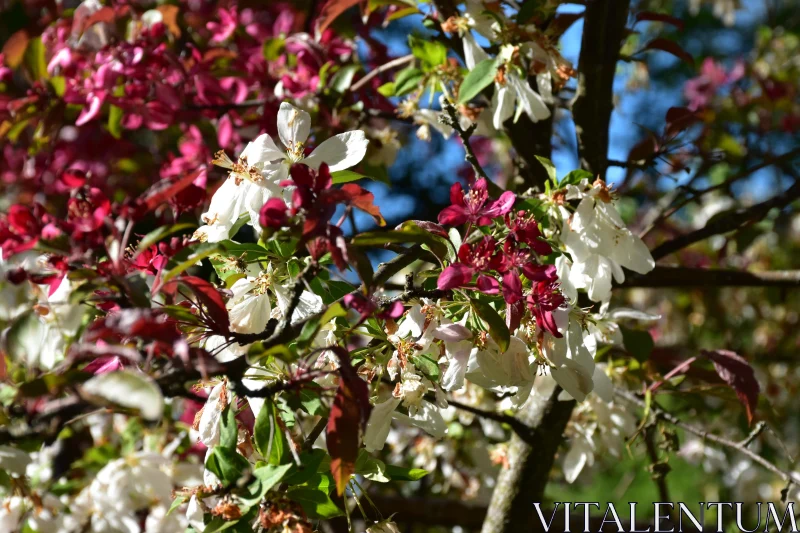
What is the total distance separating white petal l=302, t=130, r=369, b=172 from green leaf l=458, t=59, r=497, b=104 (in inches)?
9.4

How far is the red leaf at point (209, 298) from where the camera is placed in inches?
27.8

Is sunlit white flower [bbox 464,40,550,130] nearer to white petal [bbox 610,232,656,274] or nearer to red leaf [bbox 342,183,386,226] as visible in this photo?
white petal [bbox 610,232,656,274]

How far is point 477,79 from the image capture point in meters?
1.02

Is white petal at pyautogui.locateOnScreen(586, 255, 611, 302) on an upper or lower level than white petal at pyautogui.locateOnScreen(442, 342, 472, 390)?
upper

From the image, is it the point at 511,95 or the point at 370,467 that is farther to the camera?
the point at 511,95

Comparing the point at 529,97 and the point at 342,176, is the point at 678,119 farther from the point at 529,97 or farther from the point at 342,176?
the point at 342,176

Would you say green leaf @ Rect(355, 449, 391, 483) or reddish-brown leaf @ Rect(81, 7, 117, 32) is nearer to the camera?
green leaf @ Rect(355, 449, 391, 483)

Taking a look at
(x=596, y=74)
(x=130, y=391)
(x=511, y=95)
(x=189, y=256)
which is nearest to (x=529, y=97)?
(x=511, y=95)

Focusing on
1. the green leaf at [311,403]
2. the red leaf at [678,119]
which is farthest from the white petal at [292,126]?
the red leaf at [678,119]

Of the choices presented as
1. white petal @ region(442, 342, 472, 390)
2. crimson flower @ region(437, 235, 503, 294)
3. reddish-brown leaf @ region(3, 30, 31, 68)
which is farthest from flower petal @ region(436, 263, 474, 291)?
reddish-brown leaf @ region(3, 30, 31, 68)

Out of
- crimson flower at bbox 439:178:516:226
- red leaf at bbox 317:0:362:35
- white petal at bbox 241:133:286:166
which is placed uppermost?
red leaf at bbox 317:0:362:35

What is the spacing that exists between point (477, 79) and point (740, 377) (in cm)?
55

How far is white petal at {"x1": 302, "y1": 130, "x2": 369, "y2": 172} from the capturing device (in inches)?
32.3

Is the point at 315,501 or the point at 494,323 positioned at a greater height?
the point at 494,323
